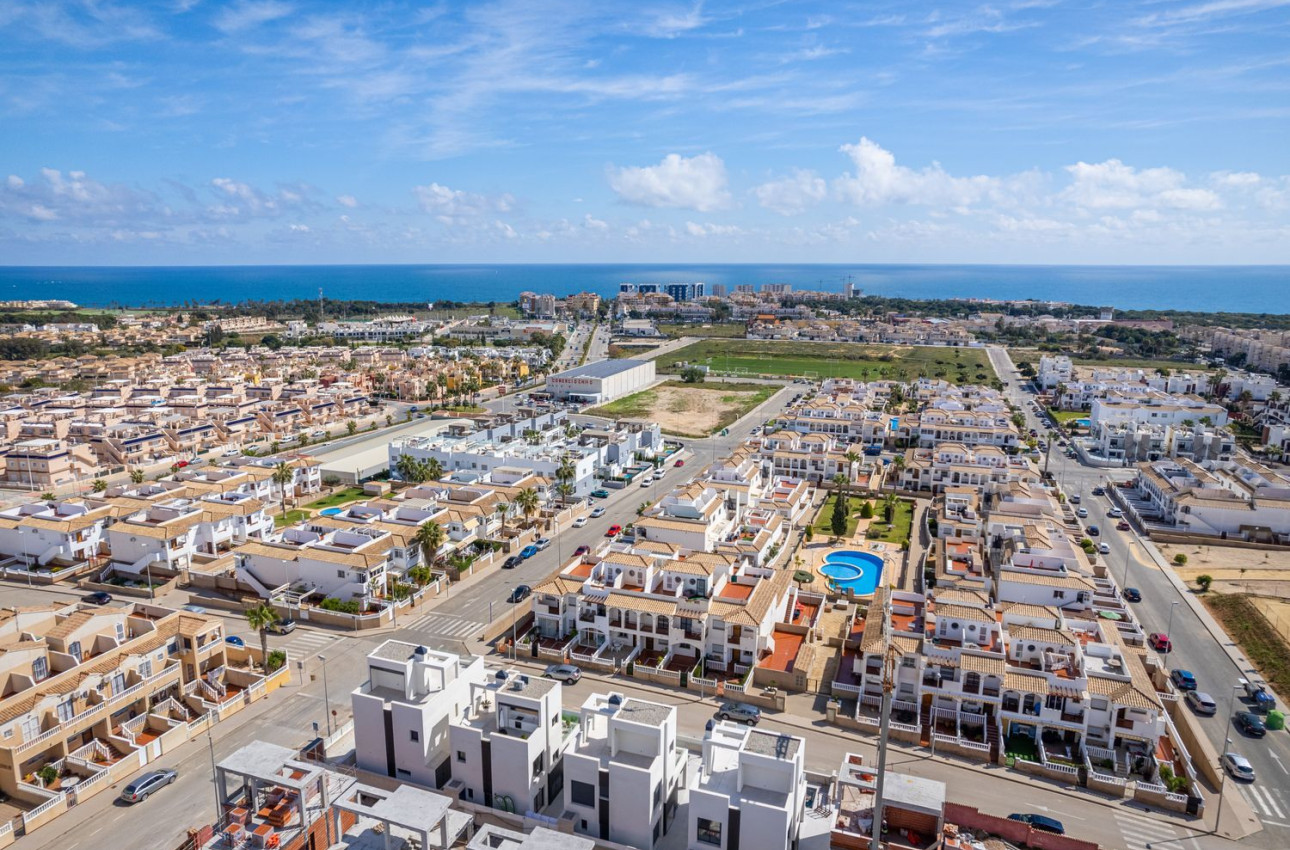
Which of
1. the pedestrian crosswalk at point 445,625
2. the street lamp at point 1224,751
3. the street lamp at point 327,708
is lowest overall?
the street lamp at point 1224,751

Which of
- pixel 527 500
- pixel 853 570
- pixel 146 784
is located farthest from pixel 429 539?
pixel 853 570

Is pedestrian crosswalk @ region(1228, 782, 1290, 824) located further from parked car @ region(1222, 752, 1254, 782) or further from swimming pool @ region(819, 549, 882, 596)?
swimming pool @ region(819, 549, 882, 596)

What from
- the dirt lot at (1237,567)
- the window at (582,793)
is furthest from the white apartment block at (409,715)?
the dirt lot at (1237,567)

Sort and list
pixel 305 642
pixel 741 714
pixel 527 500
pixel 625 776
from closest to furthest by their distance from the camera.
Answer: pixel 625 776, pixel 741 714, pixel 305 642, pixel 527 500

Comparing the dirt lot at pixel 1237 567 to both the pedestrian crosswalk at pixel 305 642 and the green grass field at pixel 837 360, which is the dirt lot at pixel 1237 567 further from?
the green grass field at pixel 837 360

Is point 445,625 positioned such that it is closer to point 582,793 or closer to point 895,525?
point 582,793

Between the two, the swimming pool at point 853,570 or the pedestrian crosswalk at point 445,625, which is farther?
the swimming pool at point 853,570
